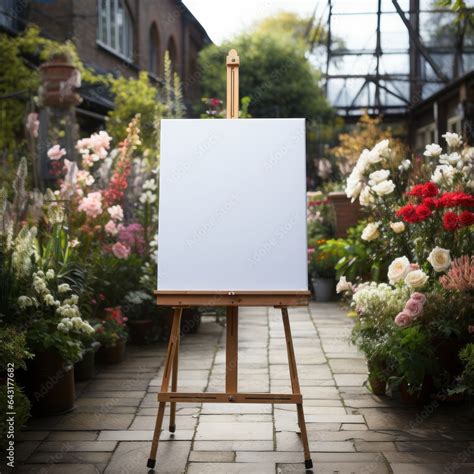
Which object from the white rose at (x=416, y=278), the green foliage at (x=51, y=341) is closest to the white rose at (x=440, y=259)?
the white rose at (x=416, y=278)

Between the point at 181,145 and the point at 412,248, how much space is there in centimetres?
238

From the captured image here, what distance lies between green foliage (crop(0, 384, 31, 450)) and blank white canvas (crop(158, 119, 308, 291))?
920mm

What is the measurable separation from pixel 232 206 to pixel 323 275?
6116 mm

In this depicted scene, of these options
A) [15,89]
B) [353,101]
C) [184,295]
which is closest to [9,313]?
[184,295]

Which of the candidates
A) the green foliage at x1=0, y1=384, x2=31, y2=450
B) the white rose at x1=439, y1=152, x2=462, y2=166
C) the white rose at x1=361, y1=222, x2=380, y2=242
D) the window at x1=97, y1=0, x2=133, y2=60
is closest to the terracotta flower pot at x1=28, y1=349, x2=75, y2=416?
the green foliage at x1=0, y1=384, x2=31, y2=450

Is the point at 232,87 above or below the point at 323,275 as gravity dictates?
above

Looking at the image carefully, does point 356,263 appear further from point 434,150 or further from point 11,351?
point 11,351

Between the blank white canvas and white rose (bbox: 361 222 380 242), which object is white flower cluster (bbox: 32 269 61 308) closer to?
the blank white canvas

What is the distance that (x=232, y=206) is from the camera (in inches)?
150

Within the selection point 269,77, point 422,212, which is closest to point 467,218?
point 422,212

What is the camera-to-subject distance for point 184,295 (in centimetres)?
374

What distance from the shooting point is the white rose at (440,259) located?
4.76 metres

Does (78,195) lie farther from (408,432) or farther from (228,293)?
(408,432)

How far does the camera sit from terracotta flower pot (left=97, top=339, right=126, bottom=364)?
6000 millimetres
